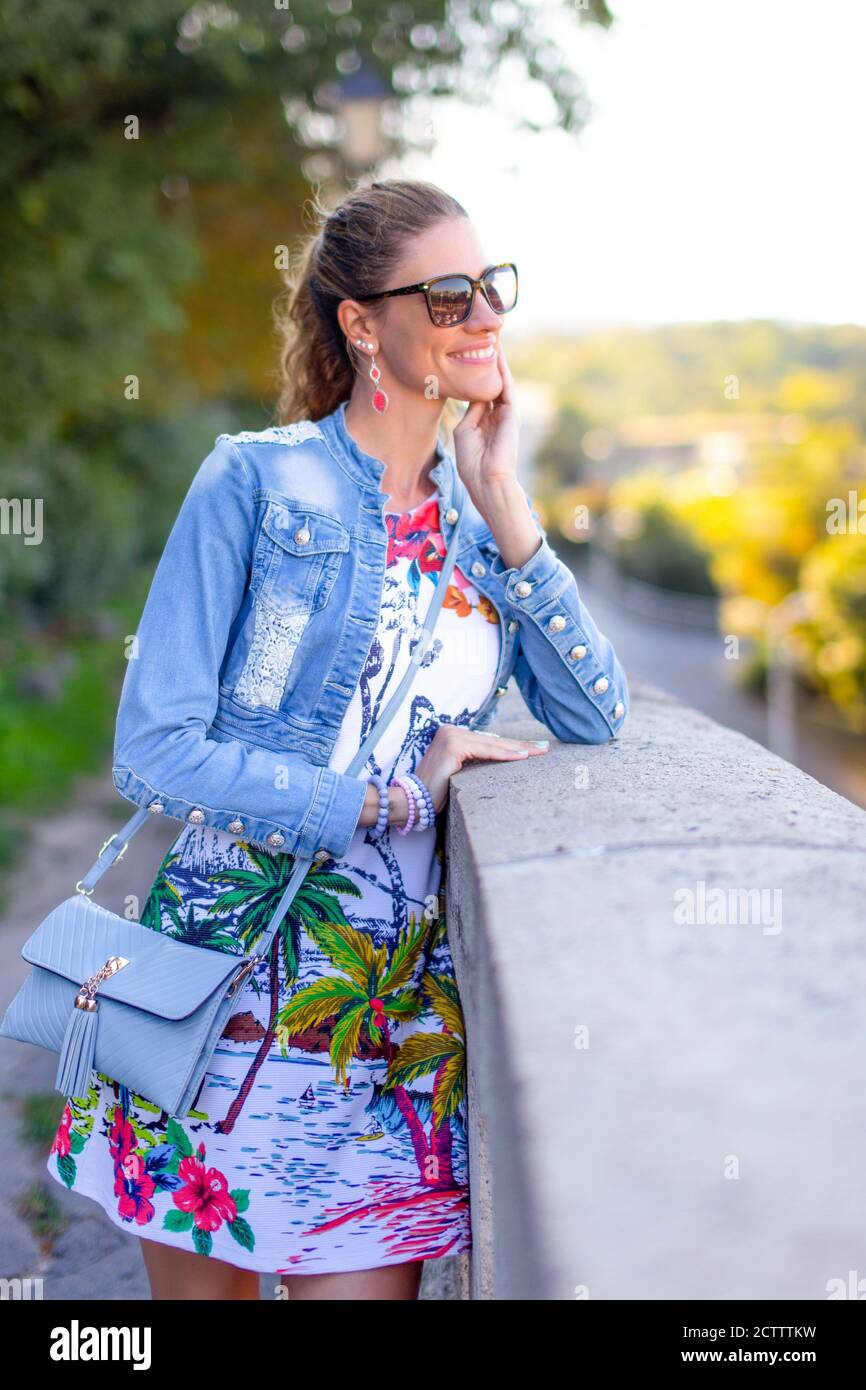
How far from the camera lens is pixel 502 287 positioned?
93.3 inches

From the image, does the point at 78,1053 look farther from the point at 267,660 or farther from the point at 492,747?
the point at 492,747

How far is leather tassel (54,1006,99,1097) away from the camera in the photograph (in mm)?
2029

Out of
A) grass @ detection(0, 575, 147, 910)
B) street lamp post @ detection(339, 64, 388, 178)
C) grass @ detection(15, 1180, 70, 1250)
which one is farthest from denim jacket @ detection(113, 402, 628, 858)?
street lamp post @ detection(339, 64, 388, 178)

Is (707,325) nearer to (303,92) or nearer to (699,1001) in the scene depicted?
(303,92)

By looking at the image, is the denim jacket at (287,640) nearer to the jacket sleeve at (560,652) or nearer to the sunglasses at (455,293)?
the jacket sleeve at (560,652)

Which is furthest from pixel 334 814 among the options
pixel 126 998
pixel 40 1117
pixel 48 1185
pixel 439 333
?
pixel 40 1117

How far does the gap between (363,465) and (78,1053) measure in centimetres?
110

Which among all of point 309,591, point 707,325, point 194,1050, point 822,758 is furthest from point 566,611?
point 707,325

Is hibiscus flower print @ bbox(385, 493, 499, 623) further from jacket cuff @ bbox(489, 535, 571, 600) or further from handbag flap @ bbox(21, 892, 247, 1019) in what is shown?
handbag flap @ bbox(21, 892, 247, 1019)

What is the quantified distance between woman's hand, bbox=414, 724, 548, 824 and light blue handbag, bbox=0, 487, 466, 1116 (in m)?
0.26

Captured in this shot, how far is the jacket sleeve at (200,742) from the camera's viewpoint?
206 centimetres

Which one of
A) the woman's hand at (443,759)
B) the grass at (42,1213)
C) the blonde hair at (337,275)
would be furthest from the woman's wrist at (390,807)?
the grass at (42,1213)

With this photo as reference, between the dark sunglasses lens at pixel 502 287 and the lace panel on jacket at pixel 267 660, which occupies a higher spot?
the dark sunglasses lens at pixel 502 287

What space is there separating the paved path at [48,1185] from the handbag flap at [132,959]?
1.98 feet
